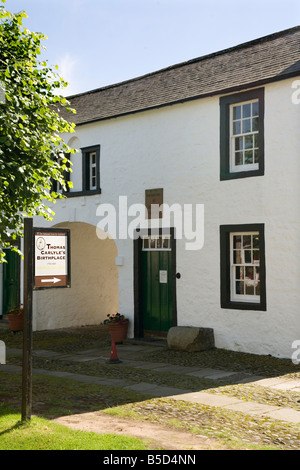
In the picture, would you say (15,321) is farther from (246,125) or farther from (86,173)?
(246,125)

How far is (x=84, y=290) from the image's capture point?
1811cm

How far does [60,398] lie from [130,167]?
25.5 feet

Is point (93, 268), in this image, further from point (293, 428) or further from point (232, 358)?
point (293, 428)

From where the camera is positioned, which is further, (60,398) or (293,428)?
(60,398)

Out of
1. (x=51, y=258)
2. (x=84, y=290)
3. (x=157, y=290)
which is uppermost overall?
(x=51, y=258)

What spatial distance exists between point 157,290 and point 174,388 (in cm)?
539

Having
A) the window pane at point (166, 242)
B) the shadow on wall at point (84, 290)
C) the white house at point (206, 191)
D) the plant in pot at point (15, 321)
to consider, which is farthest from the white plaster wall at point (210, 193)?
the plant in pot at point (15, 321)

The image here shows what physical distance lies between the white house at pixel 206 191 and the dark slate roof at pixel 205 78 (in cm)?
4

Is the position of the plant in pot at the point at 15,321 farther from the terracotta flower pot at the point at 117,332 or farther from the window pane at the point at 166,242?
the window pane at the point at 166,242

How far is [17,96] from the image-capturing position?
8.49m

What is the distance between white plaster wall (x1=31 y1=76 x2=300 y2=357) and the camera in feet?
37.8

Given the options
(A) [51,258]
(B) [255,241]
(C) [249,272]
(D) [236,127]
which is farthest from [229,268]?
(A) [51,258]
